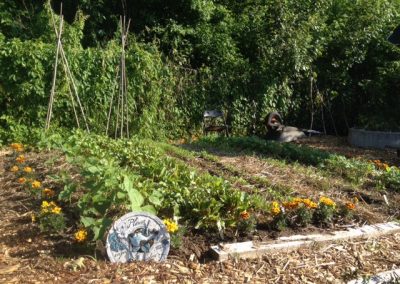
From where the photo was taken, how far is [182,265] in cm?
384

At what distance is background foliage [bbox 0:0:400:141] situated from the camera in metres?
9.41

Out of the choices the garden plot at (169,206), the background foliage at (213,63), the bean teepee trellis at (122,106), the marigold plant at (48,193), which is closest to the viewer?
the garden plot at (169,206)

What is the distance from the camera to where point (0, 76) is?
9039 millimetres

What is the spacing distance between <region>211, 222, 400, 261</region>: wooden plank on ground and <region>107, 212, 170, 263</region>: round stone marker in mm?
451

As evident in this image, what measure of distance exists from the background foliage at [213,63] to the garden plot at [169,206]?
125 inches

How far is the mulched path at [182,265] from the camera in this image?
3.62m

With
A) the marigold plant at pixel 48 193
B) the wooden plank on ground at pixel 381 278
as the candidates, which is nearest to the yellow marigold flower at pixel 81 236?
the marigold plant at pixel 48 193

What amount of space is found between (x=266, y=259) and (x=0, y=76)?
6.83m

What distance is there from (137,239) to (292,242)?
1325 mm

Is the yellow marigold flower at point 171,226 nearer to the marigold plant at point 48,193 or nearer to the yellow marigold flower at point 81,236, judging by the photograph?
the yellow marigold flower at point 81,236

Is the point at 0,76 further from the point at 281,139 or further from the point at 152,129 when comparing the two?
the point at 281,139

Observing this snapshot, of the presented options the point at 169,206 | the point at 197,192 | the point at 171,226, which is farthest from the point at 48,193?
the point at 171,226

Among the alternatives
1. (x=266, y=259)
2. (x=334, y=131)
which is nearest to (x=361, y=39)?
(x=334, y=131)

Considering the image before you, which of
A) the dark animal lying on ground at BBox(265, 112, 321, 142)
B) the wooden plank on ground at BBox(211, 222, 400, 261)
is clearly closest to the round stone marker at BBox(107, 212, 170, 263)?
the wooden plank on ground at BBox(211, 222, 400, 261)
